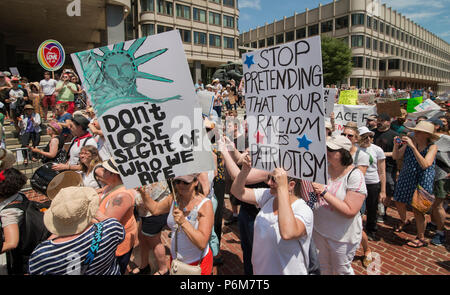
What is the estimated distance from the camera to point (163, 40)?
224cm

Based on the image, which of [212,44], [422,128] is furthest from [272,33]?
[422,128]

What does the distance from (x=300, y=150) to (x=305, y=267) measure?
97 centimetres

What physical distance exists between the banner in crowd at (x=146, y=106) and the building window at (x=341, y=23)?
62651 mm

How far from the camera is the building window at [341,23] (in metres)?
54.2

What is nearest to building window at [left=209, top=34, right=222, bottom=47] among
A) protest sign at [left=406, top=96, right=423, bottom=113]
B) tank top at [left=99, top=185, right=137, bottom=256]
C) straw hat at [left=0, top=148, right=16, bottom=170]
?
protest sign at [left=406, top=96, right=423, bottom=113]

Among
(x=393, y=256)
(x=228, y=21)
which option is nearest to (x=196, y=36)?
(x=228, y=21)

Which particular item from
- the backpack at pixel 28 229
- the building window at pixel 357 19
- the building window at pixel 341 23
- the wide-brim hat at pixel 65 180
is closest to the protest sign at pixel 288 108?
the backpack at pixel 28 229

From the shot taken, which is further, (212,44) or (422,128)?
(212,44)

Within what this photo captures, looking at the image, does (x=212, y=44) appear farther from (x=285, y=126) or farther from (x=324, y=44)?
(x=285, y=126)

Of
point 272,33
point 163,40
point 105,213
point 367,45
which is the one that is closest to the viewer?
point 163,40

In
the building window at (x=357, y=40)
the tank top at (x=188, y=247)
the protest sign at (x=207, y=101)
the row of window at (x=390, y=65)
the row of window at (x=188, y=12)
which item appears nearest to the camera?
the tank top at (x=188, y=247)

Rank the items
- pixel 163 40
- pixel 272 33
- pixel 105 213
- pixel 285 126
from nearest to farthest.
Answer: pixel 163 40
pixel 285 126
pixel 105 213
pixel 272 33

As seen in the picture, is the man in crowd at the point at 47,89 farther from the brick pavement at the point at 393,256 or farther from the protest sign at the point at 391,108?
the protest sign at the point at 391,108
